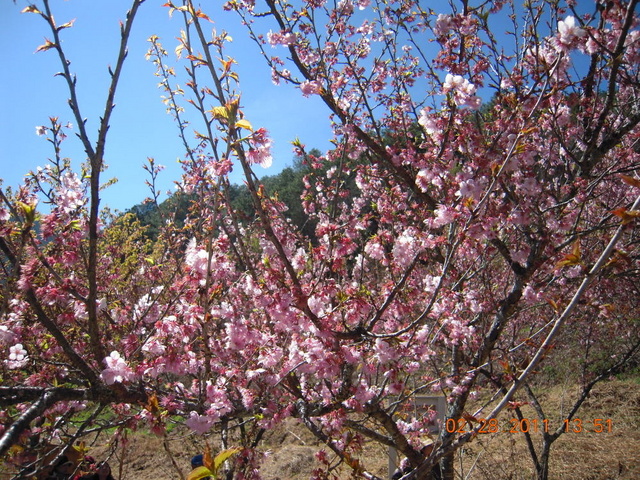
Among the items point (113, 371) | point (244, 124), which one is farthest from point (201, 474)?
point (244, 124)

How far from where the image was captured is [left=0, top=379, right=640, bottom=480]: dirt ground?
4727 millimetres

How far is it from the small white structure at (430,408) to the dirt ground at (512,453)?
0.59m

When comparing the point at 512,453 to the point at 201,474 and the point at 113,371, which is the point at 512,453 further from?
the point at 201,474

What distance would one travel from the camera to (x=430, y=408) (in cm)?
361

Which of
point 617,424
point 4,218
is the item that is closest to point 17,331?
point 4,218

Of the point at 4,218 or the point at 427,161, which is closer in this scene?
the point at 4,218

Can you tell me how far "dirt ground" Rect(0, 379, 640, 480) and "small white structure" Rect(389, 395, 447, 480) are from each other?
0.59m

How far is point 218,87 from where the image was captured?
131 cm

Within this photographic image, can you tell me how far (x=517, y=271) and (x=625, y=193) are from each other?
9.56 ft

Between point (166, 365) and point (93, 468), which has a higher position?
point (166, 365)

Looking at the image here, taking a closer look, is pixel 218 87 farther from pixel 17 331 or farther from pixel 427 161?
pixel 17 331

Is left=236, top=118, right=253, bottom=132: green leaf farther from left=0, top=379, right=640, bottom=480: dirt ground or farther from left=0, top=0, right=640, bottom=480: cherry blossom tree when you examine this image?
left=0, top=379, right=640, bottom=480: dirt ground

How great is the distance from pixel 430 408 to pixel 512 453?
1731 mm

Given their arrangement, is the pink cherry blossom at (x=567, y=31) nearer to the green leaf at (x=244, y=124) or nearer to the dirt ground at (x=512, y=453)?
the green leaf at (x=244, y=124)
